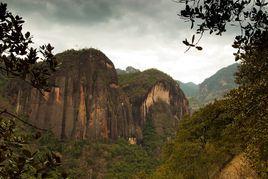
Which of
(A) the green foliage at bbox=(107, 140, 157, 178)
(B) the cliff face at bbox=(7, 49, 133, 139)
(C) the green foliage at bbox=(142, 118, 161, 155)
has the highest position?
(B) the cliff face at bbox=(7, 49, 133, 139)

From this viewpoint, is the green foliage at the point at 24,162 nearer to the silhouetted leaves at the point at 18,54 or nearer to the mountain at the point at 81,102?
the silhouetted leaves at the point at 18,54

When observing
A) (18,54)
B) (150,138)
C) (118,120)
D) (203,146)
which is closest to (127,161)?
(118,120)

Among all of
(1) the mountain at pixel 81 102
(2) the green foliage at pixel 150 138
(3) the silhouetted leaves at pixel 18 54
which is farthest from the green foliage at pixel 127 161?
(3) the silhouetted leaves at pixel 18 54

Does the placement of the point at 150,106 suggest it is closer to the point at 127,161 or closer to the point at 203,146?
the point at 127,161

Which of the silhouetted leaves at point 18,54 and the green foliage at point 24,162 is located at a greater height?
the silhouetted leaves at point 18,54

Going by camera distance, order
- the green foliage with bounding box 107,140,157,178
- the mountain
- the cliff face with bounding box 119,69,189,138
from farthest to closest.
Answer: the cliff face with bounding box 119,69,189,138 < the mountain < the green foliage with bounding box 107,140,157,178

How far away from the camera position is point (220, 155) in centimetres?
3244

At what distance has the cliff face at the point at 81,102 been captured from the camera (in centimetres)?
14375

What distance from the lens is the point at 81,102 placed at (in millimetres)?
150500

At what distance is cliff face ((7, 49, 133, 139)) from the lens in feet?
472

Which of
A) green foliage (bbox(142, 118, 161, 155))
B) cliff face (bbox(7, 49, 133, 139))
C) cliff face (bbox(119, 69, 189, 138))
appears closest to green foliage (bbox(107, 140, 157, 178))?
cliff face (bbox(7, 49, 133, 139))

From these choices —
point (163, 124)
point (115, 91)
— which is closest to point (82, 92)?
point (115, 91)

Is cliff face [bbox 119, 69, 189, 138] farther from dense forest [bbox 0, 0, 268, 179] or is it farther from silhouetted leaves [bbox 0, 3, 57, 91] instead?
silhouetted leaves [bbox 0, 3, 57, 91]

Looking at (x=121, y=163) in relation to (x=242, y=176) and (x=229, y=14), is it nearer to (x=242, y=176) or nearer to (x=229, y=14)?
(x=242, y=176)
